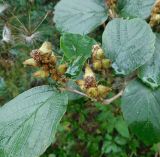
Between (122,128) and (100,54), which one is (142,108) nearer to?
Result: (100,54)

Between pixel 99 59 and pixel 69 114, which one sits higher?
pixel 99 59

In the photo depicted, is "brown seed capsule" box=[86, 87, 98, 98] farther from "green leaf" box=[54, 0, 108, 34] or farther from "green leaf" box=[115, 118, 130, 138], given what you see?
"green leaf" box=[115, 118, 130, 138]

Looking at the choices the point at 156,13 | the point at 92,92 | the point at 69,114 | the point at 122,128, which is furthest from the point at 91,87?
the point at 69,114

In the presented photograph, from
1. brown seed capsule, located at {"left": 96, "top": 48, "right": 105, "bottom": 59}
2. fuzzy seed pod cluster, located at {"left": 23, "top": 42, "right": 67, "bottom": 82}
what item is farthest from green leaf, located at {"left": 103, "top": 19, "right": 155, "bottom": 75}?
fuzzy seed pod cluster, located at {"left": 23, "top": 42, "right": 67, "bottom": 82}

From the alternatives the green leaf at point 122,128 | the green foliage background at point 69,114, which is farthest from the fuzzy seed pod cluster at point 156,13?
the green leaf at point 122,128

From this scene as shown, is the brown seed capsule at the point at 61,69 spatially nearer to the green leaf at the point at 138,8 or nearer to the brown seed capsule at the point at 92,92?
the brown seed capsule at the point at 92,92

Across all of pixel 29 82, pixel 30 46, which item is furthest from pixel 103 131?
pixel 30 46
